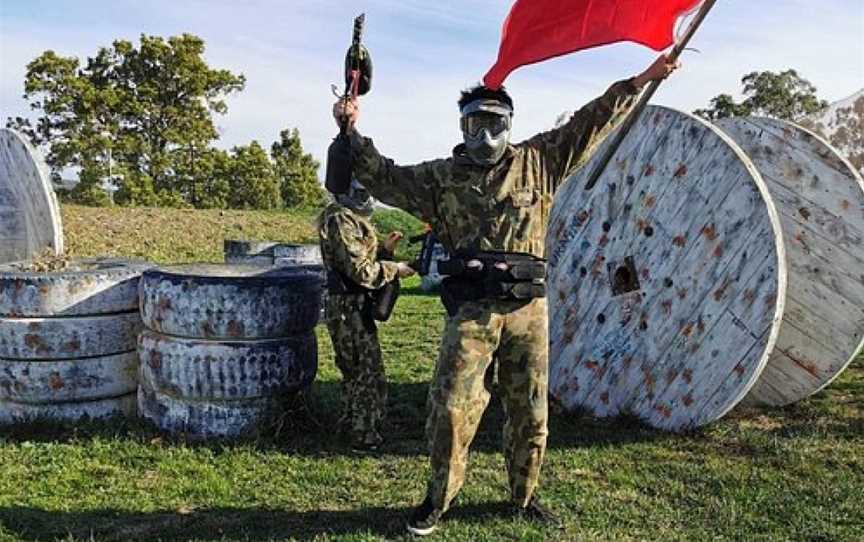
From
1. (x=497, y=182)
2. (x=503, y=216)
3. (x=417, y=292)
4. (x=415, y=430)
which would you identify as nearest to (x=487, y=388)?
(x=503, y=216)

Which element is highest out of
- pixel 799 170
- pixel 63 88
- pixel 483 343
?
pixel 63 88

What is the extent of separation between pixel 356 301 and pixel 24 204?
195 inches

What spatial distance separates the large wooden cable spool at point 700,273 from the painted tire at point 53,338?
3.30 meters

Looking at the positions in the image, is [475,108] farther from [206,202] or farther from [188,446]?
[206,202]

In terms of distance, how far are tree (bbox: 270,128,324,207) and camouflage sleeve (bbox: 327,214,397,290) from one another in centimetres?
3563

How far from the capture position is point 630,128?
565 cm

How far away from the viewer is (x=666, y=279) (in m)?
5.33

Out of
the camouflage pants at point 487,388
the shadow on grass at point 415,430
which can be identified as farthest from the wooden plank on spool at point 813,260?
the camouflage pants at point 487,388

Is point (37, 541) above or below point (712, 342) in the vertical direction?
below

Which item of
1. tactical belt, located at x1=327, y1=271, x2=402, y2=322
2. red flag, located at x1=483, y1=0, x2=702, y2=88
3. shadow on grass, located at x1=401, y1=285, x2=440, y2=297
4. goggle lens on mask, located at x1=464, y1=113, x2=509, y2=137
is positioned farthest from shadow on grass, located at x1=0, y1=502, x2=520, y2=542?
shadow on grass, located at x1=401, y1=285, x2=440, y2=297

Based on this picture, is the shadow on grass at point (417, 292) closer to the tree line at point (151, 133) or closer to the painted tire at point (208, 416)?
the painted tire at point (208, 416)

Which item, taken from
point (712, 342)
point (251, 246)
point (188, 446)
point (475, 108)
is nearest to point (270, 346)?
point (188, 446)

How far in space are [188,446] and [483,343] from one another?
2.31m

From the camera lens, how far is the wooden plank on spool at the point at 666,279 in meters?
4.86
